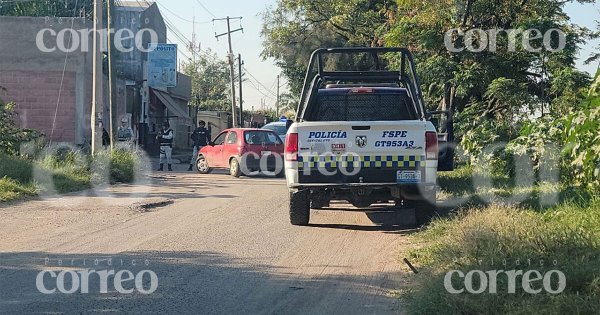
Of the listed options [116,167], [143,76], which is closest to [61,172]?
[116,167]

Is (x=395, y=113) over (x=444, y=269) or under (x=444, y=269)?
over

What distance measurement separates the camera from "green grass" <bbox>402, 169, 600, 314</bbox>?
223 inches

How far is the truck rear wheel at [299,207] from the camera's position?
10.6 m

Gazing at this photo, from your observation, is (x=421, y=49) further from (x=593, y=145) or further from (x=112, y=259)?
(x=112, y=259)

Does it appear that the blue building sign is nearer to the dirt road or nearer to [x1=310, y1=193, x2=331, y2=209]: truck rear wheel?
the dirt road

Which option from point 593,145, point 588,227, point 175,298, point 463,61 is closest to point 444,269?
point 588,227

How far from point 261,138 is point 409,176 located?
11.8 meters

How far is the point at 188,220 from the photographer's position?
11.6 m

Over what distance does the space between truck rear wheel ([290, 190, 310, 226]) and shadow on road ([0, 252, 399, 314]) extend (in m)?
2.25

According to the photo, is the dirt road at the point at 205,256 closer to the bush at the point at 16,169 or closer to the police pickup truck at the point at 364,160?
the police pickup truck at the point at 364,160

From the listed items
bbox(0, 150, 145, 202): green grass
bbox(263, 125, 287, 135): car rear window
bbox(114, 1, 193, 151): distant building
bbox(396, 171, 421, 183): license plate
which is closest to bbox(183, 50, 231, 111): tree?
bbox(114, 1, 193, 151): distant building

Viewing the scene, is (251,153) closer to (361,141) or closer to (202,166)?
(202,166)

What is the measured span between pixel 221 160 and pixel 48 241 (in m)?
12.5

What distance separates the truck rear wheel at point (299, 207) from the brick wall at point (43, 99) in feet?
60.1
